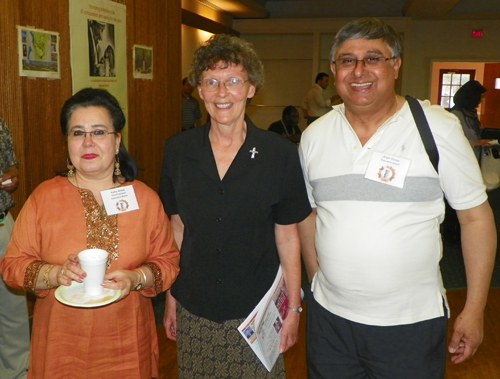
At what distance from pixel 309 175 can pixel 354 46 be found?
48 centimetres

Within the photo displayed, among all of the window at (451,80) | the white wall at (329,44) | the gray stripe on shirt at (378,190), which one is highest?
the white wall at (329,44)

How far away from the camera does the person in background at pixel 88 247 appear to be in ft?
5.65

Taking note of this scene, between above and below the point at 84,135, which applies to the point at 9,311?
below

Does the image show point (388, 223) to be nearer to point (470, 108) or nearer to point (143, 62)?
point (143, 62)

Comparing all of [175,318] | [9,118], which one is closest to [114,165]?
[175,318]

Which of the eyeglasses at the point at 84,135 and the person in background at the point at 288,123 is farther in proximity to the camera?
the person in background at the point at 288,123

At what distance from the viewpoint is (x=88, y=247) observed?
175 cm

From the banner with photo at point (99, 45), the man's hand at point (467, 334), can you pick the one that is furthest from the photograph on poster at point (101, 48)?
the man's hand at point (467, 334)

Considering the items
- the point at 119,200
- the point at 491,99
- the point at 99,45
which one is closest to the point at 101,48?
the point at 99,45

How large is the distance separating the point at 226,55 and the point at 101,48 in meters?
2.50

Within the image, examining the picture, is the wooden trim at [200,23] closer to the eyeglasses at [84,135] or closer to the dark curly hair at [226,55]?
the dark curly hair at [226,55]

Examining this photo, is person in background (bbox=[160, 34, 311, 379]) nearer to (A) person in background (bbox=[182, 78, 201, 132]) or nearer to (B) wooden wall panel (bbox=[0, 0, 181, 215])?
(B) wooden wall panel (bbox=[0, 0, 181, 215])

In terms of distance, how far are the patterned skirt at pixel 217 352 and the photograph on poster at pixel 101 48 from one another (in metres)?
2.60

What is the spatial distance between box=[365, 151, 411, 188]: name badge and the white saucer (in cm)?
90
